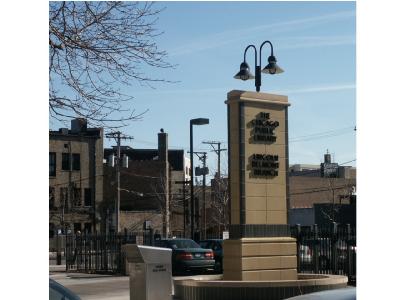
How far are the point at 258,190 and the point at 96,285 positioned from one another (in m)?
7.80

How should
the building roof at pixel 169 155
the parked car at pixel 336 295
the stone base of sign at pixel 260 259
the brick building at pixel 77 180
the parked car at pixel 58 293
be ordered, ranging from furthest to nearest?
the building roof at pixel 169 155, the brick building at pixel 77 180, the stone base of sign at pixel 260 259, the parked car at pixel 58 293, the parked car at pixel 336 295

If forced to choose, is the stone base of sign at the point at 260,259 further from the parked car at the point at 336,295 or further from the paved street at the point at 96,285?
the parked car at the point at 336,295

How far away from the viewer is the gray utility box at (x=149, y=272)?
423 inches

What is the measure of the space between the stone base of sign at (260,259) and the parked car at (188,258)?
435 inches

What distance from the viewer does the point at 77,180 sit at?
61.0 meters

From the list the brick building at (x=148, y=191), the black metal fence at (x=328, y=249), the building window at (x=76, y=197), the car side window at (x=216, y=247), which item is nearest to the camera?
the black metal fence at (x=328, y=249)

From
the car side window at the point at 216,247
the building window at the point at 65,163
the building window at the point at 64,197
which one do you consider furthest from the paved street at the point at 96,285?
the building window at the point at 65,163

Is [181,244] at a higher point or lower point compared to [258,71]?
lower

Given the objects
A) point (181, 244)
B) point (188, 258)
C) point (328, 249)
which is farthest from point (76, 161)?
point (328, 249)

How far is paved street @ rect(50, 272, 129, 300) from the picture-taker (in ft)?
58.2

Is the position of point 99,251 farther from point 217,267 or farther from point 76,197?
point 76,197
